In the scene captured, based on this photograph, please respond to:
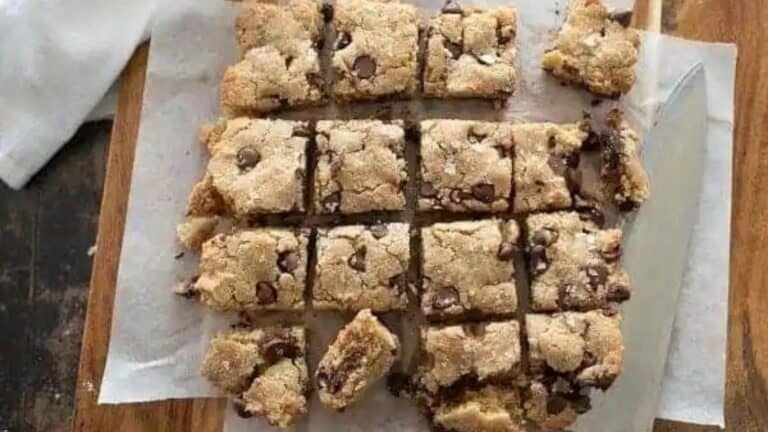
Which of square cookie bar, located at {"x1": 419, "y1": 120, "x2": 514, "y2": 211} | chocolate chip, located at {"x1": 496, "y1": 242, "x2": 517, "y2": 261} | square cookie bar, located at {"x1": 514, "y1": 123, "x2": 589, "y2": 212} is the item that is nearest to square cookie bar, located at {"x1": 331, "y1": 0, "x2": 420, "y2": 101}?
square cookie bar, located at {"x1": 419, "y1": 120, "x2": 514, "y2": 211}

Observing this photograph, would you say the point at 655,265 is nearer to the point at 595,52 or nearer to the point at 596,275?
the point at 596,275

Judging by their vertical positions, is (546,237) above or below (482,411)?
above

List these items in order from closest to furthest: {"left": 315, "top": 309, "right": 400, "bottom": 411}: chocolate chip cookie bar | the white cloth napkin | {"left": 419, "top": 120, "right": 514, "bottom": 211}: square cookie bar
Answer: {"left": 315, "top": 309, "right": 400, "bottom": 411}: chocolate chip cookie bar < {"left": 419, "top": 120, "right": 514, "bottom": 211}: square cookie bar < the white cloth napkin

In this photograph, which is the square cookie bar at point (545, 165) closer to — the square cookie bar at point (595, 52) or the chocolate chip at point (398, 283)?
the square cookie bar at point (595, 52)

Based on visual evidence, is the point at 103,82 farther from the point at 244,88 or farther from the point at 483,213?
the point at 483,213

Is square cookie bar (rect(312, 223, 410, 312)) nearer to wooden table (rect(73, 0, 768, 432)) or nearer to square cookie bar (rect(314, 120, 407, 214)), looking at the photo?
square cookie bar (rect(314, 120, 407, 214))

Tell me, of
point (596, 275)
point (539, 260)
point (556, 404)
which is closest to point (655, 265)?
point (596, 275)
